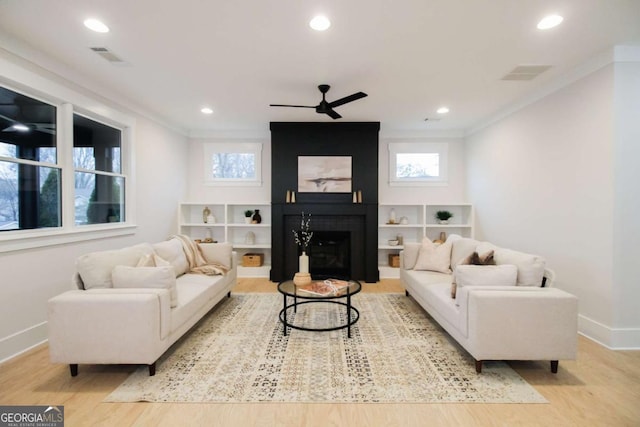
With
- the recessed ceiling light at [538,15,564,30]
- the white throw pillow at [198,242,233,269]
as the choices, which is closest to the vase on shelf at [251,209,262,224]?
the white throw pillow at [198,242,233,269]

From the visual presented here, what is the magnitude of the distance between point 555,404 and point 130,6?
402 cm

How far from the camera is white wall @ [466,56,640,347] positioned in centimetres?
285

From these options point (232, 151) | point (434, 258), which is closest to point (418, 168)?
point (434, 258)

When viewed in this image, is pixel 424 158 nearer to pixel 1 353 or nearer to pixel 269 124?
pixel 269 124

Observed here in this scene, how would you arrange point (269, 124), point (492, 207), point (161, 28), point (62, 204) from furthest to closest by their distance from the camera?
point (269, 124) < point (492, 207) < point (62, 204) < point (161, 28)

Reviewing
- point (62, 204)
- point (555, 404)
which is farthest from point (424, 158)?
point (62, 204)

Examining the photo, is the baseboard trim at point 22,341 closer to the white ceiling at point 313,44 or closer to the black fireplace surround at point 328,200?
the white ceiling at point 313,44

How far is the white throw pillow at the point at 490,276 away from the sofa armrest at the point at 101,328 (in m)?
2.53

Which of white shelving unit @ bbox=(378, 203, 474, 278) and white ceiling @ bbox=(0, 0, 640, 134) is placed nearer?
white ceiling @ bbox=(0, 0, 640, 134)

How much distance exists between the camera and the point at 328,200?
18.0 ft

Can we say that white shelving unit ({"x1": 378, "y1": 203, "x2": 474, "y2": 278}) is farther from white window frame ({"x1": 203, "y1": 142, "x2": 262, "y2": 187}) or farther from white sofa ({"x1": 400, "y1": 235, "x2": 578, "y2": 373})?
white sofa ({"x1": 400, "y1": 235, "x2": 578, "y2": 373})

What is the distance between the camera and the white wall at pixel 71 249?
269 centimetres

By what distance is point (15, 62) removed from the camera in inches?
108

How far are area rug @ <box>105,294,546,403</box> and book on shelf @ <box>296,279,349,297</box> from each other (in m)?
0.42
